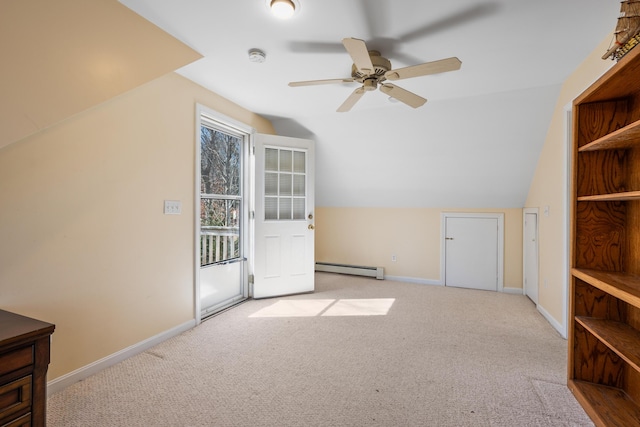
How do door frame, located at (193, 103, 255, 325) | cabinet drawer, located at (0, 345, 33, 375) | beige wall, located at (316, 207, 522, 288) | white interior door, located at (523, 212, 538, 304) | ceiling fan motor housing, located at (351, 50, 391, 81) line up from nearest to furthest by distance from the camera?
cabinet drawer, located at (0, 345, 33, 375) → ceiling fan motor housing, located at (351, 50, 391, 81) → door frame, located at (193, 103, 255, 325) → white interior door, located at (523, 212, 538, 304) → beige wall, located at (316, 207, 522, 288)

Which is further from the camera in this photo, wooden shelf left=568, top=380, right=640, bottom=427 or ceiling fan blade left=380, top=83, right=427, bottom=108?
ceiling fan blade left=380, top=83, right=427, bottom=108

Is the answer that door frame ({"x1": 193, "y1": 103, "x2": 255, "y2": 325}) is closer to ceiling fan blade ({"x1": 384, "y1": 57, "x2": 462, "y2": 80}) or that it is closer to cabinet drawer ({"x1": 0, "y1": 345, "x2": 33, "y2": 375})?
cabinet drawer ({"x1": 0, "y1": 345, "x2": 33, "y2": 375})

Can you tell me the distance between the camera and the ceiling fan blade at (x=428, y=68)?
5.71 feet

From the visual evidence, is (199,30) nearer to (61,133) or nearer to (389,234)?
(61,133)

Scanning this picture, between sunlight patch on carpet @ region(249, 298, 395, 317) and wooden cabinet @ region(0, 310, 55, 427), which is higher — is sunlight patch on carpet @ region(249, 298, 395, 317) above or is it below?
below

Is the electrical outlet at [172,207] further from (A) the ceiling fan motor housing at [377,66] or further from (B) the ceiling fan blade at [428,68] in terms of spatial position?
(B) the ceiling fan blade at [428,68]

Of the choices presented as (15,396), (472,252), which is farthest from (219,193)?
(472,252)

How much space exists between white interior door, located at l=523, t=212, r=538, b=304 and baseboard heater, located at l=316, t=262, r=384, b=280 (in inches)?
75.3

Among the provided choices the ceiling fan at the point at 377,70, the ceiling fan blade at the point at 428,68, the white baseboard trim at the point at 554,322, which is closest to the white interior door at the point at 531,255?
the white baseboard trim at the point at 554,322

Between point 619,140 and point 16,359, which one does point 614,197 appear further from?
point 16,359

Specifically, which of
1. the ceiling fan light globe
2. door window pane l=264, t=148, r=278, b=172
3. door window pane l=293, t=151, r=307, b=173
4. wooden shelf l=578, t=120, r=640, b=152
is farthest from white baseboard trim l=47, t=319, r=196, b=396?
wooden shelf l=578, t=120, r=640, b=152

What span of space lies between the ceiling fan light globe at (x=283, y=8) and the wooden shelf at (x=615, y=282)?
214 cm

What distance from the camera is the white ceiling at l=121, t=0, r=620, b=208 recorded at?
5.88ft

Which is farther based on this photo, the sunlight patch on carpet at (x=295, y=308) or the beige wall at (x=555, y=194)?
the sunlight patch on carpet at (x=295, y=308)
